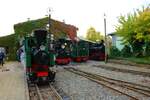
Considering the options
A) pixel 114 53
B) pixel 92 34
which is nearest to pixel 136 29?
pixel 114 53

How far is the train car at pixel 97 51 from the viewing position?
54369 mm

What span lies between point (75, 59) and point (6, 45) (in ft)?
69.7

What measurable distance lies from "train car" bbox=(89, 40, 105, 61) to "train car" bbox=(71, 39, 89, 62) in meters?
3.59

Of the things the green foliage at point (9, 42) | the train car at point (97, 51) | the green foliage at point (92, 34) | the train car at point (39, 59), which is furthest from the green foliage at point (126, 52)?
the green foliage at point (92, 34)

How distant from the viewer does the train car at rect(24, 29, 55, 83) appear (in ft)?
80.8

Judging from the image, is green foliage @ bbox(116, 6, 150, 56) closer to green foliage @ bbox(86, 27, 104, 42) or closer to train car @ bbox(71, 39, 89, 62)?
train car @ bbox(71, 39, 89, 62)

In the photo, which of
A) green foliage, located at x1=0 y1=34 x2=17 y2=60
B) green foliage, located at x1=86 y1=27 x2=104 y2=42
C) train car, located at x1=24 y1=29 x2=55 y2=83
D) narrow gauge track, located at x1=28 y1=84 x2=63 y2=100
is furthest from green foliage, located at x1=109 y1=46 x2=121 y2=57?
green foliage, located at x1=86 y1=27 x2=104 y2=42

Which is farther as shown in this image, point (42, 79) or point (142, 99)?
point (42, 79)

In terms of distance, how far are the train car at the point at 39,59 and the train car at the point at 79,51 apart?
23.6 metres

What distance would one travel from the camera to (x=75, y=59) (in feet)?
165

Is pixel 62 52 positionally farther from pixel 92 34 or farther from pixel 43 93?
pixel 92 34

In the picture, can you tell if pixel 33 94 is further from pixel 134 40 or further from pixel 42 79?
pixel 134 40

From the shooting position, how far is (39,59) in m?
24.6

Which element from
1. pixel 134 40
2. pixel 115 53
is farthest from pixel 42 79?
pixel 115 53
